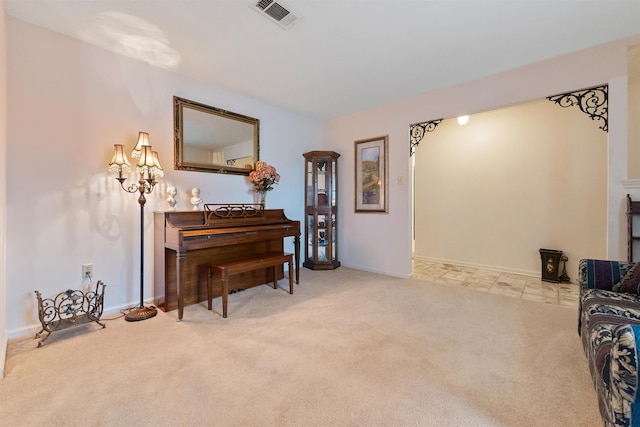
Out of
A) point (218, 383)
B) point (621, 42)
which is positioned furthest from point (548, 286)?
point (218, 383)

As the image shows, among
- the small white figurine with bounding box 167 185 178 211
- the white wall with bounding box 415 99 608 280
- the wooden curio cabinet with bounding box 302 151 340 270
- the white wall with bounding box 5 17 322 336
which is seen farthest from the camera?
the wooden curio cabinet with bounding box 302 151 340 270

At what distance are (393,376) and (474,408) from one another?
1.37 ft

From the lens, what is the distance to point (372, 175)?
13.1 feet

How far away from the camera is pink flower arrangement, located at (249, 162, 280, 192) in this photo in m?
3.33

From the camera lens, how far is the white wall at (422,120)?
7.45ft

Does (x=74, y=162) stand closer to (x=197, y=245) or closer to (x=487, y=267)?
(x=197, y=245)

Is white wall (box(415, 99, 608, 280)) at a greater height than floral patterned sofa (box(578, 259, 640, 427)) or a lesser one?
greater

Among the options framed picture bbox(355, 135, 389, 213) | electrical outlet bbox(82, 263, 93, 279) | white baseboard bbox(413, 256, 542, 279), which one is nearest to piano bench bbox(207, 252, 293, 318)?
electrical outlet bbox(82, 263, 93, 279)

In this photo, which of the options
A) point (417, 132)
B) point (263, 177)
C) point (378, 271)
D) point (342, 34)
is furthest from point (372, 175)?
point (342, 34)

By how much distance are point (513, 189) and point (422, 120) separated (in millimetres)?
1849

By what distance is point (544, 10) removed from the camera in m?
1.92

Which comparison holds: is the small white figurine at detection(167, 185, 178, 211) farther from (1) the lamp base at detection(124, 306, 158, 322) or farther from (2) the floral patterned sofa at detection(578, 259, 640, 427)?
(2) the floral patterned sofa at detection(578, 259, 640, 427)

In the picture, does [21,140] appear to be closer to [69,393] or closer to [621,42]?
[69,393]

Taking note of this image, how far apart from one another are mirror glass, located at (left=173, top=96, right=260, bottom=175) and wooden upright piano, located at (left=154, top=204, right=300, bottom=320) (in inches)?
21.7
